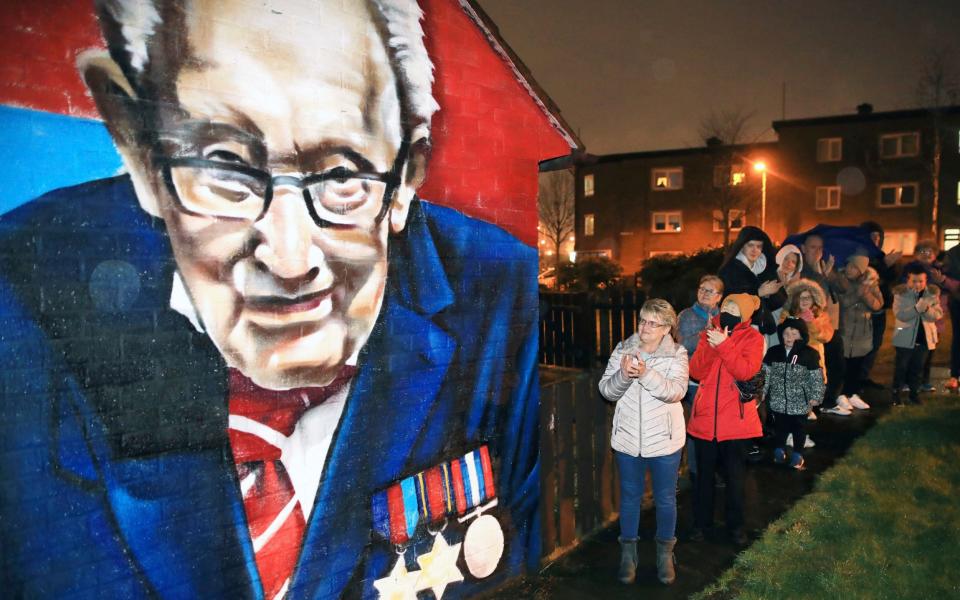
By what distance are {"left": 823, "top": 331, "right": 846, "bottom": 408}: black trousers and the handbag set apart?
11.8 feet

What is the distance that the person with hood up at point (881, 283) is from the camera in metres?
9.59

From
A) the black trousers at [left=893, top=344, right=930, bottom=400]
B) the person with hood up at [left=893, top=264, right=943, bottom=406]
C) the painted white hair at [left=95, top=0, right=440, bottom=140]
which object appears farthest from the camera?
the black trousers at [left=893, top=344, right=930, bottom=400]

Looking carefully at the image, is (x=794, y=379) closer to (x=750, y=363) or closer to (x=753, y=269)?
(x=753, y=269)

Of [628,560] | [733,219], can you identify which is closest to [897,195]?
[733,219]

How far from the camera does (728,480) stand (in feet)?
17.1

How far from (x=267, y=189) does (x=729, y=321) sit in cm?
365

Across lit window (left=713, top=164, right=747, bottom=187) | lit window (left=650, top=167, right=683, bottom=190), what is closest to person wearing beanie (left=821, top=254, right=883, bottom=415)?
lit window (left=713, top=164, right=747, bottom=187)

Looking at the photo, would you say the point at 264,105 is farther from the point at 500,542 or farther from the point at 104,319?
the point at 500,542

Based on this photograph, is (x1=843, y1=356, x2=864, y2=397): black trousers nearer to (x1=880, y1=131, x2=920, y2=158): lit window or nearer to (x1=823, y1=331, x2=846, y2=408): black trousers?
(x1=823, y1=331, x2=846, y2=408): black trousers

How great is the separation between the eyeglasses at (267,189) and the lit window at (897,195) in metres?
39.8

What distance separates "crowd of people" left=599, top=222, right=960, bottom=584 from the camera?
446cm

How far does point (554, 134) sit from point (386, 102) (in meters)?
1.48

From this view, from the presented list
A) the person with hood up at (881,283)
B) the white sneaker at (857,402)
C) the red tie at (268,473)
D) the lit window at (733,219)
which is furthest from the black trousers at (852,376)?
the lit window at (733,219)

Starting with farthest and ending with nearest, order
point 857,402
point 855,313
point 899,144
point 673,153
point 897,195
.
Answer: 1. point 673,153
2. point 897,195
3. point 899,144
4. point 857,402
5. point 855,313
